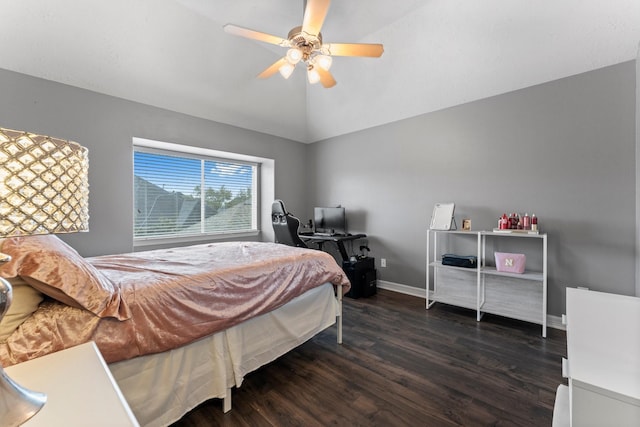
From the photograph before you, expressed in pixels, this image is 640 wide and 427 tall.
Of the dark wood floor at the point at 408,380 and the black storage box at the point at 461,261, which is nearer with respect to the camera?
the dark wood floor at the point at 408,380

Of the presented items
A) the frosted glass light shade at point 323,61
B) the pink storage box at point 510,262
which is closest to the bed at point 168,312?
the frosted glass light shade at point 323,61

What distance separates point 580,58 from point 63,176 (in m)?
3.69

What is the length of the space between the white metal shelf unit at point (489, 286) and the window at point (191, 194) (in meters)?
2.89

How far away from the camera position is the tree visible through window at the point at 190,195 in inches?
131

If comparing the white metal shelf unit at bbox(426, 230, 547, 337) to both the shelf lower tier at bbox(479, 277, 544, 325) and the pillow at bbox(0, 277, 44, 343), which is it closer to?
the shelf lower tier at bbox(479, 277, 544, 325)

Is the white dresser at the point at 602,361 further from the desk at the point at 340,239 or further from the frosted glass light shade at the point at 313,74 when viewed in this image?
the desk at the point at 340,239

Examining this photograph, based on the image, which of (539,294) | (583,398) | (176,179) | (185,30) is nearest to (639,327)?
(583,398)

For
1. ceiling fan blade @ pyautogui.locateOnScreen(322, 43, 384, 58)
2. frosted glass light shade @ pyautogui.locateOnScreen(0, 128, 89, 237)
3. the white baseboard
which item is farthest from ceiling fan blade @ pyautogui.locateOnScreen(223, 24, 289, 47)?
the white baseboard

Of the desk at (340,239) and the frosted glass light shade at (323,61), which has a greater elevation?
the frosted glass light shade at (323,61)

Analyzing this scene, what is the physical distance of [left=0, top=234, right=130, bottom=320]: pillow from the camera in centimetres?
95

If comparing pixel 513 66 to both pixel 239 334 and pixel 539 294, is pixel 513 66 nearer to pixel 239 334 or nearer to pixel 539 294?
pixel 539 294

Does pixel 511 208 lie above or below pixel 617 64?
below

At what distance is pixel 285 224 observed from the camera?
130 inches

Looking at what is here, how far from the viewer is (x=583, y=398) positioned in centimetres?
64
